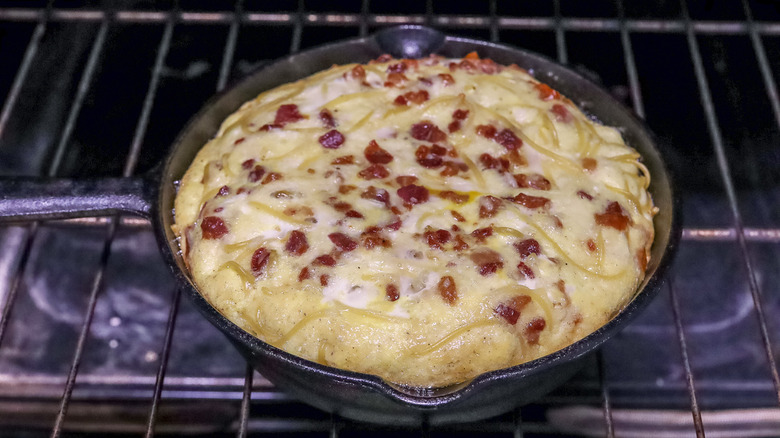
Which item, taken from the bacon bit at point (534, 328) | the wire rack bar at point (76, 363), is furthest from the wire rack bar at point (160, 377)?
the bacon bit at point (534, 328)

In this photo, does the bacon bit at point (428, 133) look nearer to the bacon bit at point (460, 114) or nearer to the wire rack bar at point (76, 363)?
the bacon bit at point (460, 114)

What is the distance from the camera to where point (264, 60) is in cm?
409

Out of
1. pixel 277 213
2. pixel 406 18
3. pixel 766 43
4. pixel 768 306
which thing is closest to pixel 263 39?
pixel 406 18

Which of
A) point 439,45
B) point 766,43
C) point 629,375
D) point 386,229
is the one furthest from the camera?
point 766,43

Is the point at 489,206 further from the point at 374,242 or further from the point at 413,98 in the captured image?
the point at 413,98

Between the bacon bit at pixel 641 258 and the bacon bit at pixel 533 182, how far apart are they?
0.41 metres

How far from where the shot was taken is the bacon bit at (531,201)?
7.89 ft

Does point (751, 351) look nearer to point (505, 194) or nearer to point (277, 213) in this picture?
point (505, 194)

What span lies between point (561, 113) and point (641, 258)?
704mm

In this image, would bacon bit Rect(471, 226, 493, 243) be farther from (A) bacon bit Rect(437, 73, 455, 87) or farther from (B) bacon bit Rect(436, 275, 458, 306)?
(A) bacon bit Rect(437, 73, 455, 87)

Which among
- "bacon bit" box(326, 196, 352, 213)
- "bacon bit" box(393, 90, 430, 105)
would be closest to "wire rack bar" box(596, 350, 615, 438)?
"bacon bit" box(326, 196, 352, 213)

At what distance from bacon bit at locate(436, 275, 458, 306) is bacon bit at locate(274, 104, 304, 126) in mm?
1024

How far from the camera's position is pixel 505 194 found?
247 centimetres

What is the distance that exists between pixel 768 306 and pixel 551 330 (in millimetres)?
2004
